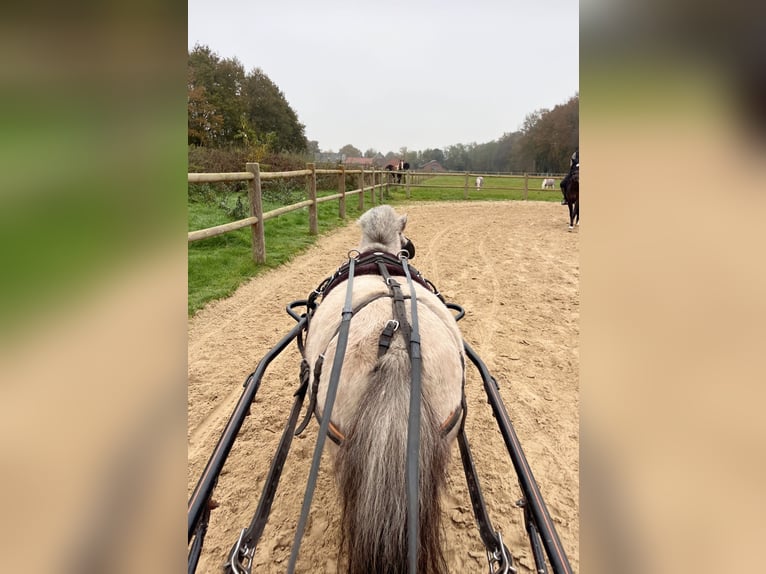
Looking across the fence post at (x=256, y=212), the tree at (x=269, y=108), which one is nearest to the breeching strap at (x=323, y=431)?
the fence post at (x=256, y=212)

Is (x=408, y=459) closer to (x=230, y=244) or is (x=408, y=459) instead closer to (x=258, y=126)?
(x=230, y=244)

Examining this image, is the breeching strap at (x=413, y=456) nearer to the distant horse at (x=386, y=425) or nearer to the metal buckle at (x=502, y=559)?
the distant horse at (x=386, y=425)

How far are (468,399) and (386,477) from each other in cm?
183

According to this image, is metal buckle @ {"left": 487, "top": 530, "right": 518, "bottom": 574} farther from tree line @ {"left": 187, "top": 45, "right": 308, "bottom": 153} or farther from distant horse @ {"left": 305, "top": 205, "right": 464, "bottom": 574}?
tree line @ {"left": 187, "top": 45, "right": 308, "bottom": 153}

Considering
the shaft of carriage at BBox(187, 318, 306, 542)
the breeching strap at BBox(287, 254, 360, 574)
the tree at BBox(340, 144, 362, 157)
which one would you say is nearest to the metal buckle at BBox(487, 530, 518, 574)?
the breeching strap at BBox(287, 254, 360, 574)

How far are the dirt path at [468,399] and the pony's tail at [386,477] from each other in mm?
647

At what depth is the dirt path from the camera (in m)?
1.84

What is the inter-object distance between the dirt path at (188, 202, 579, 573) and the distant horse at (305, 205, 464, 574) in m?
0.66

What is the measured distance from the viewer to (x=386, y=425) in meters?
1.18

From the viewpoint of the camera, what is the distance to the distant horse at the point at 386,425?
1.15 m
